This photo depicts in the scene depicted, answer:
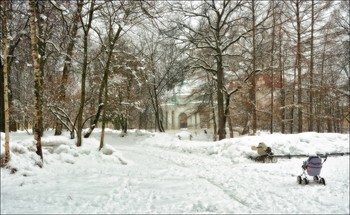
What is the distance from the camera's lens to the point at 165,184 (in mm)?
11125

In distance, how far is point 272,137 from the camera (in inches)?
786

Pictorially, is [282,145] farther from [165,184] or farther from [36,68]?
[36,68]

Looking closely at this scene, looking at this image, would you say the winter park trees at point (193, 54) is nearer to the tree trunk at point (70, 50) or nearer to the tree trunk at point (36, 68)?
the tree trunk at point (70, 50)

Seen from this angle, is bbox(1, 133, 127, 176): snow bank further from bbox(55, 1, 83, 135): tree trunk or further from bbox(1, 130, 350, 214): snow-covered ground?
bbox(55, 1, 83, 135): tree trunk

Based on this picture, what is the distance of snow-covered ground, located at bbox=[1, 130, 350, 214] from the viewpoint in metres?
8.17

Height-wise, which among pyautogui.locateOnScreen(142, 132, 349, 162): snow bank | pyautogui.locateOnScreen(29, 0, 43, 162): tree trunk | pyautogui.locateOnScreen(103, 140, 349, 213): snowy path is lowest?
pyautogui.locateOnScreen(103, 140, 349, 213): snowy path

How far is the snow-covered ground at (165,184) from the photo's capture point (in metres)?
8.17

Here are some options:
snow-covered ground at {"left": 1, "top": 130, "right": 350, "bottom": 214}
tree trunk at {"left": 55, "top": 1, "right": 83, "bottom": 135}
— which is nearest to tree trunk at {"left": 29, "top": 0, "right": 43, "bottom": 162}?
snow-covered ground at {"left": 1, "top": 130, "right": 350, "bottom": 214}

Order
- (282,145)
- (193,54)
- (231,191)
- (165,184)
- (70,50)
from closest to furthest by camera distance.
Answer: (231,191) → (165,184) → (282,145) → (70,50) → (193,54)

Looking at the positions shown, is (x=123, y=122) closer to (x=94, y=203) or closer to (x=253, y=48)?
(x=253, y=48)

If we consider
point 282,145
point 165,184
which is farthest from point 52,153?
point 282,145

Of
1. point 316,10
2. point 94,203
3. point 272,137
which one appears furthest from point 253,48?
point 94,203

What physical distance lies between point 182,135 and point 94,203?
30805 millimetres

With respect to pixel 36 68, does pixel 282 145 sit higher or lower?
lower
